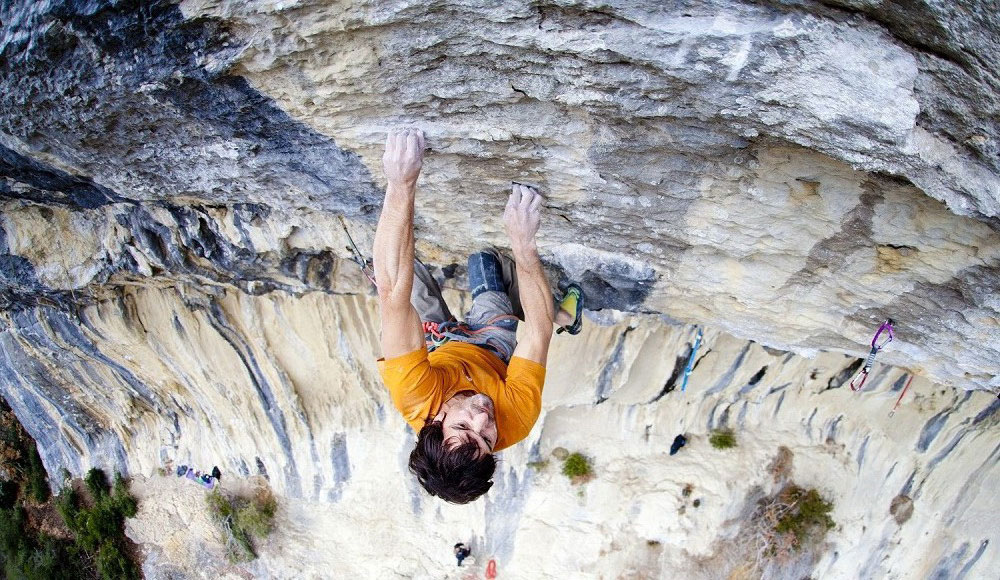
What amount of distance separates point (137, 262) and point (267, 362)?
1.43 metres

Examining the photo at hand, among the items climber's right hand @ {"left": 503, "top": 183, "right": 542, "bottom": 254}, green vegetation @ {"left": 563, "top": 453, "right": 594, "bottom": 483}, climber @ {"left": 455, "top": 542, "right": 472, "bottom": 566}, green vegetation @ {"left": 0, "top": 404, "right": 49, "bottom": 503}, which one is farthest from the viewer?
green vegetation @ {"left": 0, "top": 404, "right": 49, "bottom": 503}

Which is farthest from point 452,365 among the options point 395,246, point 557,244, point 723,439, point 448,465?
point 723,439

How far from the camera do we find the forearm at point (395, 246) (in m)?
2.20

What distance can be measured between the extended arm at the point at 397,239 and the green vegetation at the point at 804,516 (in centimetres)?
389

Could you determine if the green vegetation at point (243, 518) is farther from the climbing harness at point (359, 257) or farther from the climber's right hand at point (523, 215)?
the climber's right hand at point (523, 215)

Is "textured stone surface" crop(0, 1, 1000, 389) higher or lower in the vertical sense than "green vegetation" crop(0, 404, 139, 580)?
higher

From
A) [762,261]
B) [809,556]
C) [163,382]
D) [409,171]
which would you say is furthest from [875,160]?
[163,382]

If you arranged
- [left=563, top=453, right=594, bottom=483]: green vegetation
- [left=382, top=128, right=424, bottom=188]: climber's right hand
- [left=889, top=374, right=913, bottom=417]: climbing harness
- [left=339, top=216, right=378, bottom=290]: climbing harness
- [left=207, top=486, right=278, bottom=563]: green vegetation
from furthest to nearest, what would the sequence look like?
[left=207, top=486, right=278, bottom=563]: green vegetation, [left=563, top=453, right=594, bottom=483]: green vegetation, [left=889, top=374, right=913, bottom=417]: climbing harness, [left=339, top=216, right=378, bottom=290]: climbing harness, [left=382, top=128, right=424, bottom=188]: climber's right hand

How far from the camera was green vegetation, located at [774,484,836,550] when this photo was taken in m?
4.81

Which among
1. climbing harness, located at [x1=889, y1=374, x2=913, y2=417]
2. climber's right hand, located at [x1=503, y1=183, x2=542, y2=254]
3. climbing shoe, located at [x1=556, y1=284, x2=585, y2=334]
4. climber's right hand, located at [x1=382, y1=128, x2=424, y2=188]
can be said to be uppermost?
climber's right hand, located at [x1=382, y1=128, x2=424, y2=188]

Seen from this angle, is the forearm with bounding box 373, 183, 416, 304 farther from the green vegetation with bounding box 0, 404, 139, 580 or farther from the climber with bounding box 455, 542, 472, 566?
the green vegetation with bounding box 0, 404, 139, 580

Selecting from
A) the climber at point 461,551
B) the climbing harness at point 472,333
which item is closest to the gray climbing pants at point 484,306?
the climbing harness at point 472,333

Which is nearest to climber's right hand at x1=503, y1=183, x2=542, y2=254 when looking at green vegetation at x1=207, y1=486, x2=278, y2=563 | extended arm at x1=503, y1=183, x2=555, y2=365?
extended arm at x1=503, y1=183, x2=555, y2=365

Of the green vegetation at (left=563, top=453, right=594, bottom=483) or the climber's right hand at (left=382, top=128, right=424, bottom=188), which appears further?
the green vegetation at (left=563, top=453, right=594, bottom=483)
